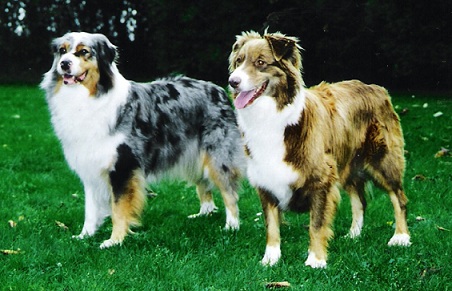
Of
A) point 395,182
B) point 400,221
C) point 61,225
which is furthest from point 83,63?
point 400,221

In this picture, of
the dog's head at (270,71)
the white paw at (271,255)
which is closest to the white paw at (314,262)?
the white paw at (271,255)

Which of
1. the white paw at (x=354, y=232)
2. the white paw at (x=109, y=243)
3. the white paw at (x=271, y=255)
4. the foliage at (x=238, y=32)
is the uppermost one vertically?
the white paw at (x=271, y=255)

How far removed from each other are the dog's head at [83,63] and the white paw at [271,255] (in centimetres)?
206

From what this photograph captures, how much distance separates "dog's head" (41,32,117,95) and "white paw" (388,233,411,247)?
2.83 m

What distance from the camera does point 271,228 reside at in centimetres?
501

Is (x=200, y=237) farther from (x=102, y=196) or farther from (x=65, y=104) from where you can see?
(x=65, y=104)

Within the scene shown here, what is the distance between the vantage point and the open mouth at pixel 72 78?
5488 mm

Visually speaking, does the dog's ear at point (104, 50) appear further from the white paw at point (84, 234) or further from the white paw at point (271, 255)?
the white paw at point (271, 255)

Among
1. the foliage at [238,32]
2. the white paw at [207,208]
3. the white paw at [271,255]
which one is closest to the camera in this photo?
the white paw at [271,255]

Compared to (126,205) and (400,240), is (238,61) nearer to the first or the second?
(126,205)

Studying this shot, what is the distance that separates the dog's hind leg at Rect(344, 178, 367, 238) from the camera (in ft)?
Answer: 19.0

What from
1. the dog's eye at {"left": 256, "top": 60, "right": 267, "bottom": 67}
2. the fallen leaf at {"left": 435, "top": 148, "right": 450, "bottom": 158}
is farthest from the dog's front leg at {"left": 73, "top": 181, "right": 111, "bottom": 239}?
the fallen leaf at {"left": 435, "top": 148, "right": 450, "bottom": 158}

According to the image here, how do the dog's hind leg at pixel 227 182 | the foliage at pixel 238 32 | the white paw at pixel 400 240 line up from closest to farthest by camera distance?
the white paw at pixel 400 240
the dog's hind leg at pixel 227 182
the foliage at pixel 238 32

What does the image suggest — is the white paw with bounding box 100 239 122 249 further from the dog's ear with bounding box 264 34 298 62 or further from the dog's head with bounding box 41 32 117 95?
the dog's ear with bounding box 264 34 298 62
